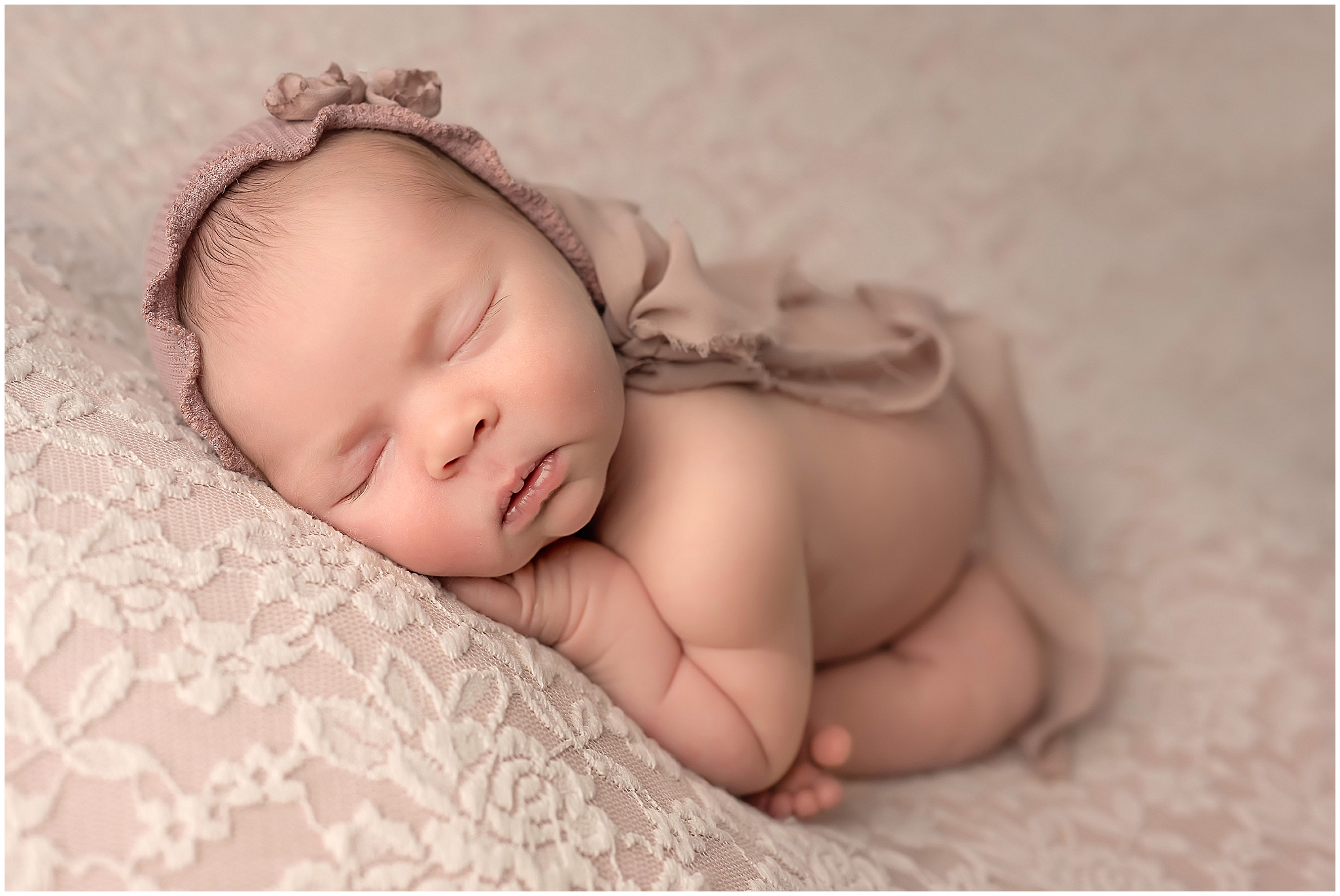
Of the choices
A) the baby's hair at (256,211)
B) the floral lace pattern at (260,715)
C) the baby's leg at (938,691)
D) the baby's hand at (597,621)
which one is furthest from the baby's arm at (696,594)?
the baby's hair at (256,211)

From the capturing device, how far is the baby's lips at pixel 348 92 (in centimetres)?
102

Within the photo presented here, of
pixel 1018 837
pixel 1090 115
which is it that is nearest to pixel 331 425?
pixel 1018 837

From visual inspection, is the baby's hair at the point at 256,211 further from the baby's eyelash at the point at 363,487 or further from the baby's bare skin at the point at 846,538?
the baby's bare skin at the point at 846,538

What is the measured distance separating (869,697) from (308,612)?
0.81 m

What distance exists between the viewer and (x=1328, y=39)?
208cm

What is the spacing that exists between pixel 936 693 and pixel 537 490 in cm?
68

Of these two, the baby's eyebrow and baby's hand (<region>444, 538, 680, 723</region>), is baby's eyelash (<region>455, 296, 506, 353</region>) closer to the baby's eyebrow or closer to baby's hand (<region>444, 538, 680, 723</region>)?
the baby's eyebrow

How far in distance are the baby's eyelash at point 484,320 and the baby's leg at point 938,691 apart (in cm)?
68

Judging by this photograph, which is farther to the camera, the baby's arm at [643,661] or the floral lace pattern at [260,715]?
the baby's arm at [643,661]

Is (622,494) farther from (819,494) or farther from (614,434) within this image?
(819,494)

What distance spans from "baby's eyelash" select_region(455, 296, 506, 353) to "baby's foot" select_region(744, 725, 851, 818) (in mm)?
629

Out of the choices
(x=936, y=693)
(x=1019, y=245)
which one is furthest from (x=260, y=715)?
(x=1019, y=245)

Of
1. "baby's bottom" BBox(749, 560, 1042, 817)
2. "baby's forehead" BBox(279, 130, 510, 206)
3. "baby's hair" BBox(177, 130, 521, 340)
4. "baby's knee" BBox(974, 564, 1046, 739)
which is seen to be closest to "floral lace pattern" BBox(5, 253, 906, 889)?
"baby's hair" BBox(177, 130, 521, 340)

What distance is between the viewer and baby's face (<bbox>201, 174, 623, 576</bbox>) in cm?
93
